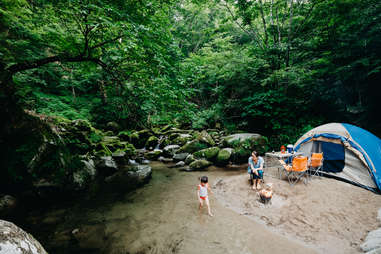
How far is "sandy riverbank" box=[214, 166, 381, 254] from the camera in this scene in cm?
371

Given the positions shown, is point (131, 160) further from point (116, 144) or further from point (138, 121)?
point (138, 121)

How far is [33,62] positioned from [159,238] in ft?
20.9

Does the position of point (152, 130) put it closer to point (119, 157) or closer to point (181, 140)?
point (119, 157)

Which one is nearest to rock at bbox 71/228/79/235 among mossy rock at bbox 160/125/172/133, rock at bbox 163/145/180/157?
rock at bbox 163/145/180/157

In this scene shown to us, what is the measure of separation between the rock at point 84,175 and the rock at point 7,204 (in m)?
1.68

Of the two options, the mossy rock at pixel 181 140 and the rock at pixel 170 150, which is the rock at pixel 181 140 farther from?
the rock at pixel 170 150

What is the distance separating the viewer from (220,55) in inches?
585

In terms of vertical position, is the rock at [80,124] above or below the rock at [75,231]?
above

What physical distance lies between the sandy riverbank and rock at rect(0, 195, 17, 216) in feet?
22.0

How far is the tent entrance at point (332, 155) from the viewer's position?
657 centimetres

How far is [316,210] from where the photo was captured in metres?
4.65

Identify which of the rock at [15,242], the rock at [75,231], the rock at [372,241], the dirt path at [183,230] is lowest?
the rock at [75,231]

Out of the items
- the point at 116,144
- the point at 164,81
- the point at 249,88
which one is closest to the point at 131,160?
the point at 116,144

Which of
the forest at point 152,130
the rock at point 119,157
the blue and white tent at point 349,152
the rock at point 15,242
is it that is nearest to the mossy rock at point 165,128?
the forest at point 152,130
